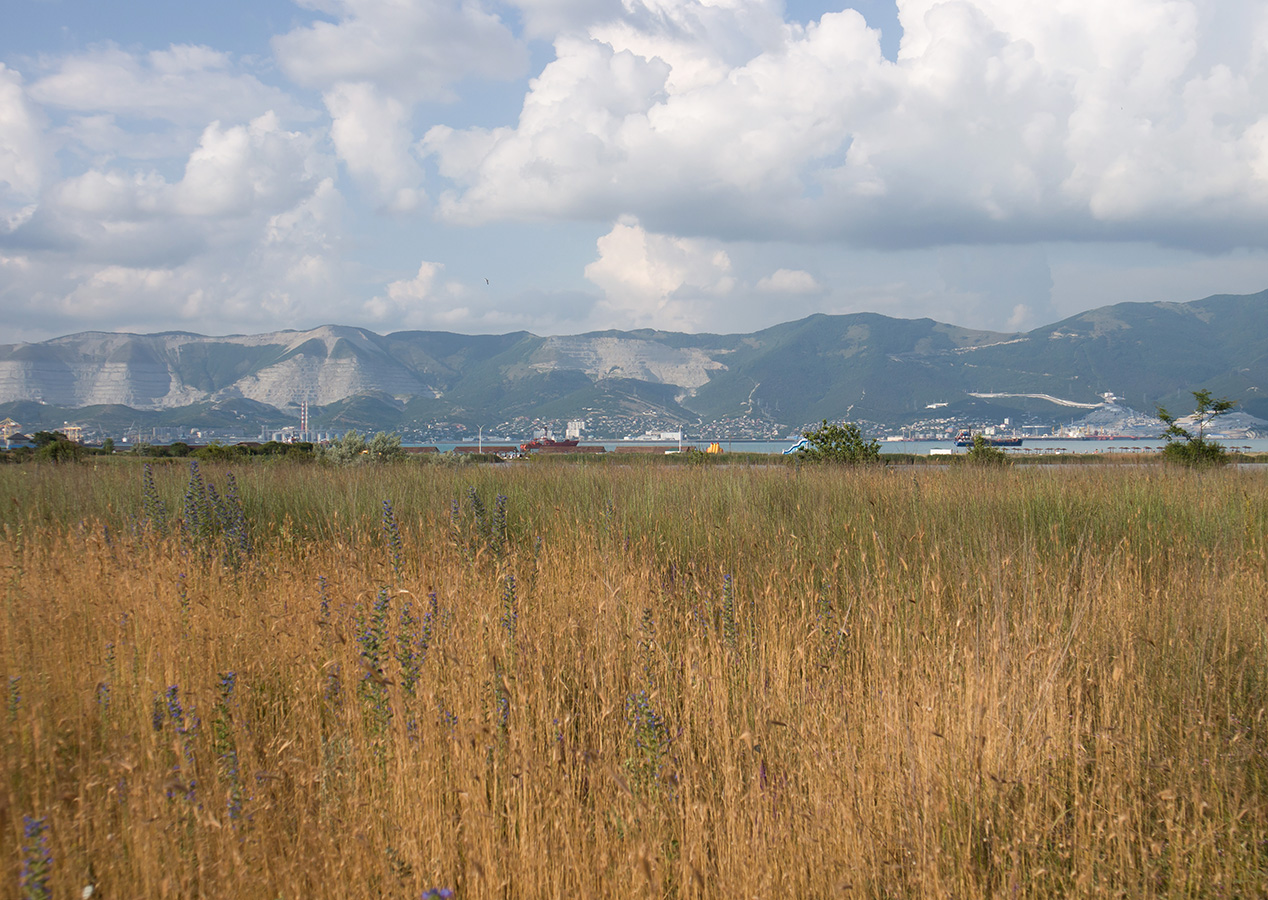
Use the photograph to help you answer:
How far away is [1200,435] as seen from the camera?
15727 mm

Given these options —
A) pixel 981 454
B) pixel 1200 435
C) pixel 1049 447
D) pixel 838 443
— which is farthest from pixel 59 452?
pixel 1049 447

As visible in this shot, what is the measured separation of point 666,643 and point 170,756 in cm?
244

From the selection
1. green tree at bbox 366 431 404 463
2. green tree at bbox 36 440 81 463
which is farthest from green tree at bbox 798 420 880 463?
green tree at bbox 36 440 81 463

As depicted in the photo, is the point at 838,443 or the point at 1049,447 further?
the point at 1049,447

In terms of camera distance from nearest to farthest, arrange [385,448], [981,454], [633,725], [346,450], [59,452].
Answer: [633,725], [981,454], [59,452], [385,448], [346,450]

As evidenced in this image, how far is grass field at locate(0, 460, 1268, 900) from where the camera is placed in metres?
2.24

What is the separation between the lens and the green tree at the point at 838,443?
12.6m

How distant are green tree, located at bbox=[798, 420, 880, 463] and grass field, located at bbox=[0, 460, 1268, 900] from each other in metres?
6.19

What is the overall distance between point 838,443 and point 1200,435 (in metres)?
9.09

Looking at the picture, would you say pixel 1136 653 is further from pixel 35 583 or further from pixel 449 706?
pixel 35 583

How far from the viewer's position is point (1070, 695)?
3.47 metres

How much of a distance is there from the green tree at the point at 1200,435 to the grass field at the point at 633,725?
36.7 ft

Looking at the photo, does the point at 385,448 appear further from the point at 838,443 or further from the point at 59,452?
the point at 838,443

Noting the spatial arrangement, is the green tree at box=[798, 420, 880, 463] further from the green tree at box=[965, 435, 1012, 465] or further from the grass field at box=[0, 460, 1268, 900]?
the grass field at box=[0, 460, 1268, 900]
